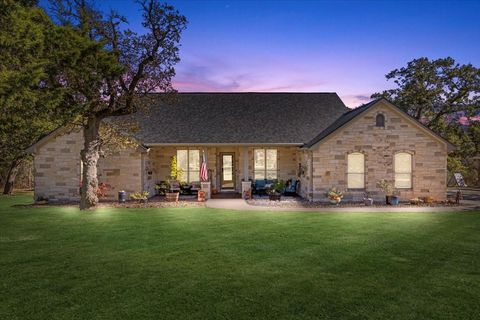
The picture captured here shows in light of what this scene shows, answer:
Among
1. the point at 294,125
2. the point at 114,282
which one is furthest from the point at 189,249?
the point at 294,125

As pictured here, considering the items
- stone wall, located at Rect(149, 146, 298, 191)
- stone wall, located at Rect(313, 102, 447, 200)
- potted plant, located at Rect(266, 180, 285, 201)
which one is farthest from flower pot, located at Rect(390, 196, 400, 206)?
stone wall, located at Rect(149, 146, 298, 191)

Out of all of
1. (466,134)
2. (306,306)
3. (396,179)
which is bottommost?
(306,306)

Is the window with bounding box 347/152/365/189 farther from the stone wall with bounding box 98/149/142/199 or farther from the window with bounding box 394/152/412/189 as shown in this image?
the stone wall with bounding box 98/149/142/199

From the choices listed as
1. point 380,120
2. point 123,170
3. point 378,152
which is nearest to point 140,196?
point 123,170

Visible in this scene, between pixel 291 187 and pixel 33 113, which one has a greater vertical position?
pixel 33 113

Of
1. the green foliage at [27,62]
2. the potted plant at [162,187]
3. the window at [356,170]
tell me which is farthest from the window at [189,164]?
the window at [356,170]

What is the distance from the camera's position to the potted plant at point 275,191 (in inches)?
817

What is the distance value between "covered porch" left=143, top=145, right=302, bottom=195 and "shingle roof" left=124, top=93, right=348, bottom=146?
34.8 inches

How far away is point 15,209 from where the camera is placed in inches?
731

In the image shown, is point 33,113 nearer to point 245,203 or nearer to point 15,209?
point 15,209

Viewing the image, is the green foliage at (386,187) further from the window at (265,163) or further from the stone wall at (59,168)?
the stone wall at (59,168)

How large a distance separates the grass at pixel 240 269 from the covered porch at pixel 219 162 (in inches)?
390

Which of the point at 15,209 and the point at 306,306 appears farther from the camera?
the point at 15,209

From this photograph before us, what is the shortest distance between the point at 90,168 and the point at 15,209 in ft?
13.5
